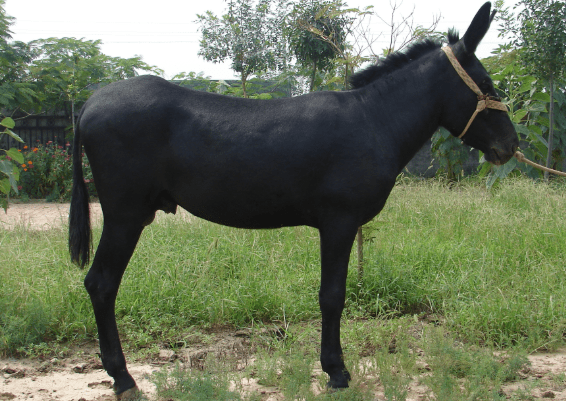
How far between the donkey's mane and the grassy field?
1.67 meters

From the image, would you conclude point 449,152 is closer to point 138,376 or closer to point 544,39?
point 544,39

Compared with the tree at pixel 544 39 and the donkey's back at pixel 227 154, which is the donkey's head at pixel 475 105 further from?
the tree at pixel 544 39

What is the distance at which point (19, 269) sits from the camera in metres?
4.17

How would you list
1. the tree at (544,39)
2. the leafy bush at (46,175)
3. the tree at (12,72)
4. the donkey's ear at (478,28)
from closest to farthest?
the donkey's ear at (478,28), the tree at (544,39), the tree at (12,72), the leafy bush at (46,175)

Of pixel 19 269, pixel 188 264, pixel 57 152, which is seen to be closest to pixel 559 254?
pixel 188 264

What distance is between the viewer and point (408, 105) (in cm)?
258

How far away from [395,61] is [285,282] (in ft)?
7.29

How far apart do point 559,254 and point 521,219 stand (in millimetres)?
1072

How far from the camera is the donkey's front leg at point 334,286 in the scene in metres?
2.41

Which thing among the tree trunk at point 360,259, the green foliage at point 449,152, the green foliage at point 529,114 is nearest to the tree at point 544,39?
the green foliage at point 529,114

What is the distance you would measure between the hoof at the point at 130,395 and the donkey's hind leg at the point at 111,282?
12 mm

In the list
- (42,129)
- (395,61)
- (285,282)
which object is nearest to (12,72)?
(42,129)

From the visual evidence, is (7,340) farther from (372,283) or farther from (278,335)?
(372,283)

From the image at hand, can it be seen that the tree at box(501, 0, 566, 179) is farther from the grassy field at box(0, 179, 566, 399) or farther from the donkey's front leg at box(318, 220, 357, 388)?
the donkey's front leg at box(318, 220, 357, 388)
